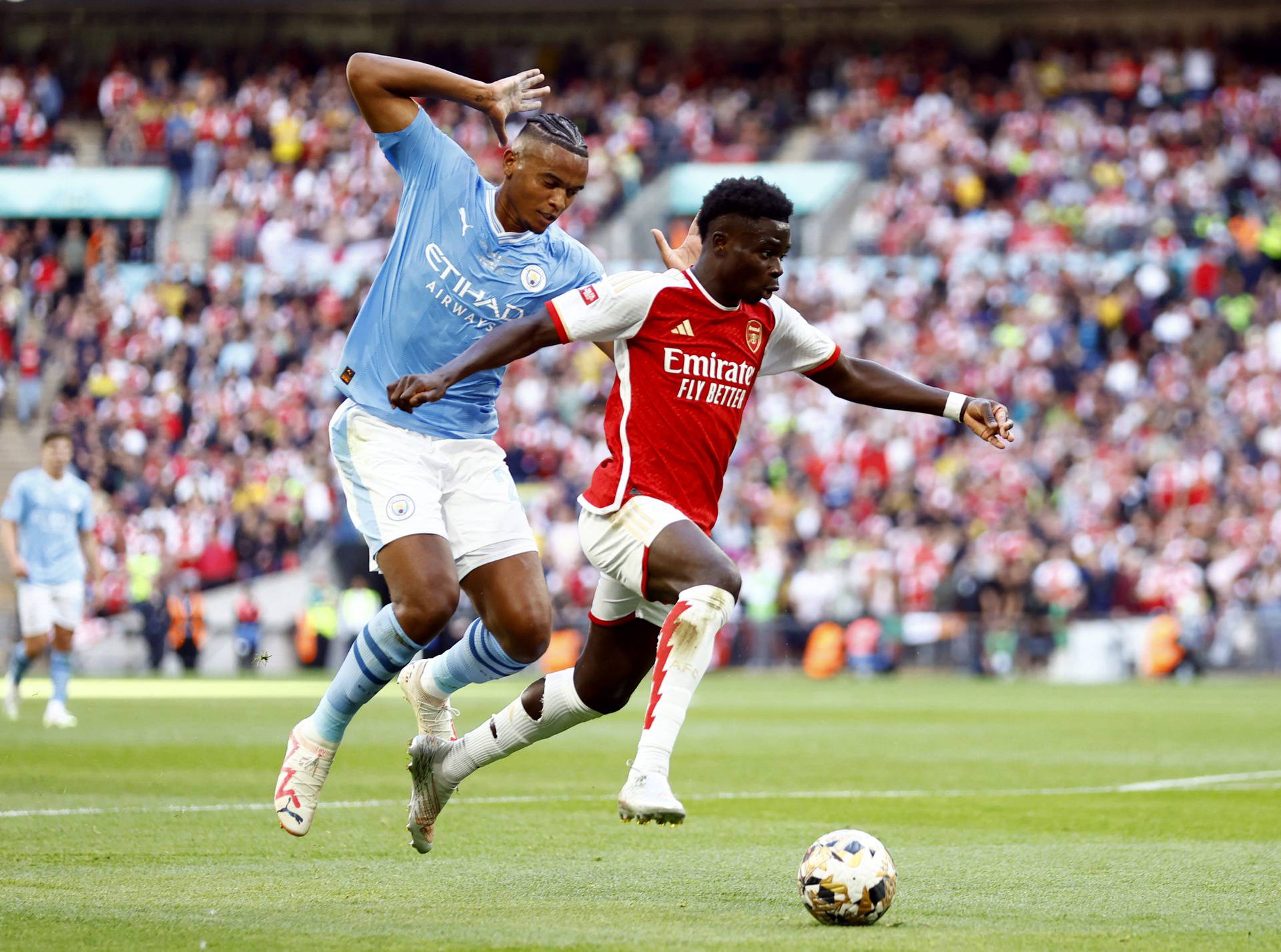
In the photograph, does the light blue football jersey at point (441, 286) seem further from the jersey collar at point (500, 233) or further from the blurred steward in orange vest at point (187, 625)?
the blurred steward in orange vest at point (187, 625)

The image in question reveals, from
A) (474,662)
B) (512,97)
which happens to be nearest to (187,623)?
(474,662)

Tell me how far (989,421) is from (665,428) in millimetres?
1271

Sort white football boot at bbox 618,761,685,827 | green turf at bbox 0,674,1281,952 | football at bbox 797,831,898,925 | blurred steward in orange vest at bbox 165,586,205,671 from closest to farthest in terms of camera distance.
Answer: green turf at bbox 0,674,1281,952, football at bbox 797,831,898,925, white football boot at bbox 618,761,685,827, blurred steward in orange vest at bbox 165,586,205,671

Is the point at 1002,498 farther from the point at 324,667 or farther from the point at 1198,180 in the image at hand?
the point at 324,667

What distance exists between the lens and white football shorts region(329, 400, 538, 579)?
22.2 feet

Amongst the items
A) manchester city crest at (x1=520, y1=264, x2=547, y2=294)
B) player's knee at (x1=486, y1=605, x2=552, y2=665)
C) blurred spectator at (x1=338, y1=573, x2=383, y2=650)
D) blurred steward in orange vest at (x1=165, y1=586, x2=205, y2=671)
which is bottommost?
blurred steward in orange vest at (x1=165, y1=586, x2=205, y2=671)

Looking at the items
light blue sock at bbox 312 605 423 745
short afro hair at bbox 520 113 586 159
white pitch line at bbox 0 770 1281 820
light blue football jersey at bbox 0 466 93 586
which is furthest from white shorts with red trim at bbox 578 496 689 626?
light blue football jersey at bbox 0 466 93 586

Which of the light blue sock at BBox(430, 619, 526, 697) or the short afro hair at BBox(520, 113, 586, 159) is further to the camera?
the light blue sock at BBox(430, 619, 526, 697)

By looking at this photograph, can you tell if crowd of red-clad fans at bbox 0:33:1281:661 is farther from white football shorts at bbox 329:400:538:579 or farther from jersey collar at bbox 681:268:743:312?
jersey collar at bbox 681:268:743:312

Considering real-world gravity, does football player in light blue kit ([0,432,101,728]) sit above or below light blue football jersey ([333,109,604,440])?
below

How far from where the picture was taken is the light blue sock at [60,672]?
15.1 metres

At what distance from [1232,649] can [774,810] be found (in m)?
17.5

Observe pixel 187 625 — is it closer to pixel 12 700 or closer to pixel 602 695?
pixel 12 700

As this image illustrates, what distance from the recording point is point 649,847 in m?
7.67
